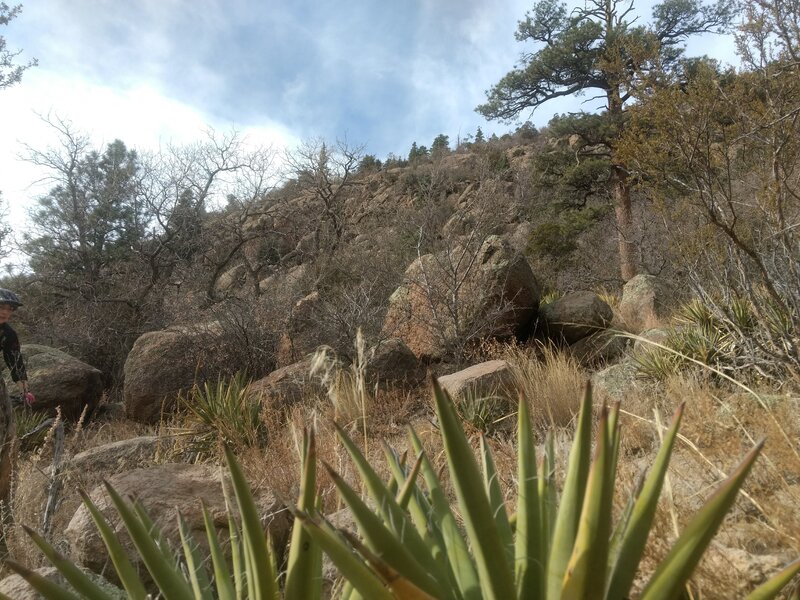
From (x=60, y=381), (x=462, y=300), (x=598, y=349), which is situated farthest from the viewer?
(x=60, y=381)

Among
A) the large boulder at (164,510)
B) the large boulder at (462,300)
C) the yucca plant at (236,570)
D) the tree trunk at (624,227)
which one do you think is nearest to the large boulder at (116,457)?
the large boulder at (164,510)

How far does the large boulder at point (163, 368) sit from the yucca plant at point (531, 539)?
9.00 meters

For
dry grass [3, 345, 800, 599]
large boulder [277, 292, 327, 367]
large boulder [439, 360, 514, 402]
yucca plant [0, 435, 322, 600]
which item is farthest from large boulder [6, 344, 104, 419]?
yucca plant [0, 435, 322, 600]

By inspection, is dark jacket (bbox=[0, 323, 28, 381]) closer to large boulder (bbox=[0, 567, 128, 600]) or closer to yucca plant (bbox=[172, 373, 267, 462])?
yucca plant (bbox=[172, 373, 267, 462])

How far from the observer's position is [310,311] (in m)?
11.5

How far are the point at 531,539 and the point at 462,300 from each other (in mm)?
8666

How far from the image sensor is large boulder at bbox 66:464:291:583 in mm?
3234

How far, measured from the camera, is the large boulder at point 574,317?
33.2ft

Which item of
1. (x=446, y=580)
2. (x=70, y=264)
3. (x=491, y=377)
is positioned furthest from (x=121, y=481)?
(x=70, y=264)

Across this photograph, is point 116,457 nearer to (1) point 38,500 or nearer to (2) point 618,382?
(1) point 38,500

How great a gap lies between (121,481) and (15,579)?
1067 millimetres

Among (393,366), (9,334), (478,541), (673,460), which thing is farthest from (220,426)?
(478,541)

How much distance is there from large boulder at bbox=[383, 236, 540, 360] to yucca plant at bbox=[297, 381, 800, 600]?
8032 millimetres

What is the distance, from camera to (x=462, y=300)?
977 cm
